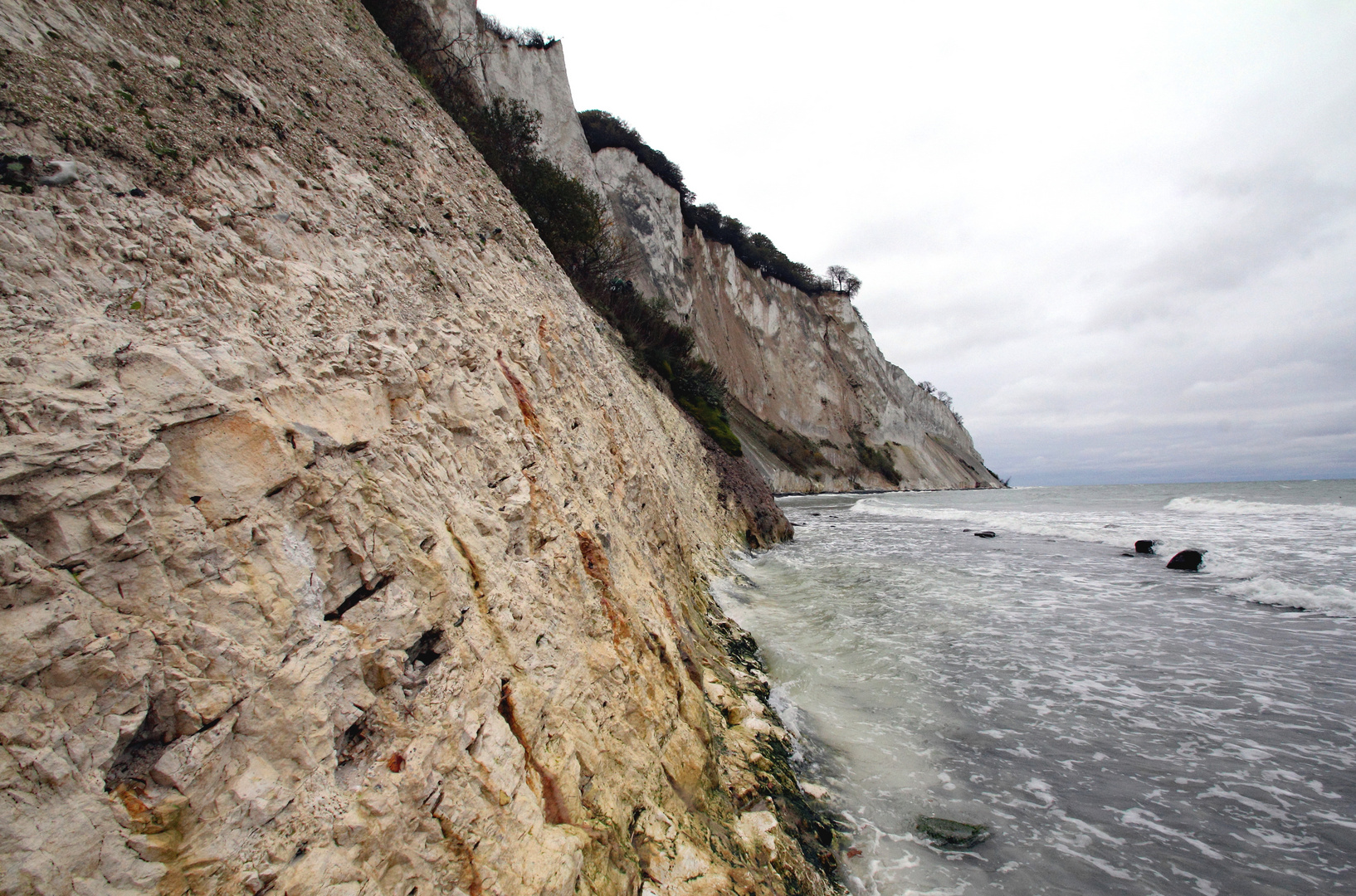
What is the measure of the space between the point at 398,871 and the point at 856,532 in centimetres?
1787

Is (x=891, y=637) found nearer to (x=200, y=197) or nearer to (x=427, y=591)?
(x=427, y=591)

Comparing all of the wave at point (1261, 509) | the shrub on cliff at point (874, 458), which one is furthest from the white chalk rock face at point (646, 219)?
the wave at point (1261, 509)

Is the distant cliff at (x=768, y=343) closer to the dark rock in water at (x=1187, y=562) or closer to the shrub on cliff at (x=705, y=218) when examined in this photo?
the shrub on cliff at (x=705, y=218)

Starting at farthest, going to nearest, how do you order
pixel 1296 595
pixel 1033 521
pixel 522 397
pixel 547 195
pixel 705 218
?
pixel 705 218 → pixel 1033 521 → pixel 547 195 → pixel 1296 595 → pixel 522 397

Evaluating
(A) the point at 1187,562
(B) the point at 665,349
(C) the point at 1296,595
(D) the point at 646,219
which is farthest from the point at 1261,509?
(D) the point at 646,219

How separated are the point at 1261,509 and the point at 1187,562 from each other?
21.7 metres

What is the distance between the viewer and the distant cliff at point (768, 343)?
81.0 ft

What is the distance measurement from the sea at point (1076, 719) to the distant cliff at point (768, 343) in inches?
764

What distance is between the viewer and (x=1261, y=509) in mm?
26797

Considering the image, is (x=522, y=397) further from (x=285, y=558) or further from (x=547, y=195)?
(x=547, y=195)

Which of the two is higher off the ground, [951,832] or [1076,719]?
[1076,719]

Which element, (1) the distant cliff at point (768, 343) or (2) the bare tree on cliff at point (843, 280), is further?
(2) the bare tree on cliff at point (843, 280)

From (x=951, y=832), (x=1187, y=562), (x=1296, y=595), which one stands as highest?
(x=1187, y=562)

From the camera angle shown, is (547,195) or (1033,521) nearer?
(547,195)
